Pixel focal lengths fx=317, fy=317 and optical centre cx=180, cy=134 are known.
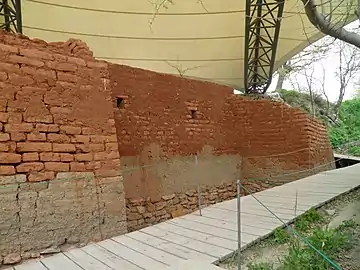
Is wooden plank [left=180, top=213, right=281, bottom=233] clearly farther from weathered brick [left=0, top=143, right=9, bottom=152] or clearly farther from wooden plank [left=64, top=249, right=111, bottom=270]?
weathered brick [left=0, top=143, right=9, bottom=152]

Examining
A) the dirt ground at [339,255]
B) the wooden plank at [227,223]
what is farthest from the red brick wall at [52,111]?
the dirt ground at [339,255]

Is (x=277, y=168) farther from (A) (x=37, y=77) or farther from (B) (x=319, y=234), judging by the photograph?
(A) (x=37, y=77)

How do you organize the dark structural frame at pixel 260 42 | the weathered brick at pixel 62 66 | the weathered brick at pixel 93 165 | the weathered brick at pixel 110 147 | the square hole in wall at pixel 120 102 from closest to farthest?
1. the weathered brick at pixel 62 66
2. the weathered brick at pixel 93 165
3. the weathered brick at pixel 110 147
4. the square hole in wall at pixel 120 102
5. the dark structural frame at pixel 260 42

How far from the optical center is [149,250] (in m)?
2.78

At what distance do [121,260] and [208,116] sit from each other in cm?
435

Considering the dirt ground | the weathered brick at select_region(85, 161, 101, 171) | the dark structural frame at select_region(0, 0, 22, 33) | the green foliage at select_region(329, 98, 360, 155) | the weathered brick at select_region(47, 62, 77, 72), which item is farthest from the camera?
the green foliage at select_region(329, 98, 360, 155)

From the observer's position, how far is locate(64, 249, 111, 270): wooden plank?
2451 mm

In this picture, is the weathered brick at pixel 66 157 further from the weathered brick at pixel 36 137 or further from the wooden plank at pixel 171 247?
the wooden plank at pixel 171 247

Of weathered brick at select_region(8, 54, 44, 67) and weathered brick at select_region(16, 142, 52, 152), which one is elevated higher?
weathered brick at select_region(8, 54, 44, 67)

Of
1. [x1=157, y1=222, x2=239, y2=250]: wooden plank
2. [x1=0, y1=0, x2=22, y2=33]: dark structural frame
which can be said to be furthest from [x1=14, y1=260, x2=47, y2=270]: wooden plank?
[x1=0, y1=0, x2=22, y2=33]: dark structural frame

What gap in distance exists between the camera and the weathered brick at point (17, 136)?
8.72 ft

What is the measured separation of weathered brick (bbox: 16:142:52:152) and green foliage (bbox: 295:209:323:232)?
8.66 feet

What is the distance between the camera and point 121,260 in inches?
101

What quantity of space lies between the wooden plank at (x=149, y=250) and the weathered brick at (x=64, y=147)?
964 millimetres
